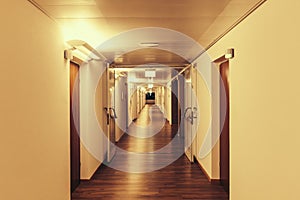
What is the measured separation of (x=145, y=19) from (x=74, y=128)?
2344 millimetres

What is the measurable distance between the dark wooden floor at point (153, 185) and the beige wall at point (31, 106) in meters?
1.34

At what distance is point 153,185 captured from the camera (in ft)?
16.0

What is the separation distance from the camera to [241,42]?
3.04m

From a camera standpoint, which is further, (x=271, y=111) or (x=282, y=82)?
(x=271, y=111)

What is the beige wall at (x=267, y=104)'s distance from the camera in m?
1.92

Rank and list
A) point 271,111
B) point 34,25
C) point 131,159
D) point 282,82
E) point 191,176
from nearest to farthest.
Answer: point 282,82, point 271,111, point 34,25, point 191,176, point 131,159

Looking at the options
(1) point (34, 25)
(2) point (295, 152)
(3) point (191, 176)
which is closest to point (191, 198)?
(3) point (191, 176)

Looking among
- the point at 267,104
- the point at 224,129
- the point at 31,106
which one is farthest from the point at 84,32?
the point at 224,129

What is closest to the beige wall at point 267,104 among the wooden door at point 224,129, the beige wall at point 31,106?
the wooden door at point 224,129

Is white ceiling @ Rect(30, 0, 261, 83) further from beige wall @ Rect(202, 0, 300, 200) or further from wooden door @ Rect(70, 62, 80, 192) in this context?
wooden door @ Rect(70, 62, 80, 192)

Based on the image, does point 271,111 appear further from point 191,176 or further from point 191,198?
point 191,176

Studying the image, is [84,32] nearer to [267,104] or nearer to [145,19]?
[145,19]

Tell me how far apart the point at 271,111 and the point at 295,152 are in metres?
0.44

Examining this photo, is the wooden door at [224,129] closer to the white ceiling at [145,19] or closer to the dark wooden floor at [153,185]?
the dark wooden floor at [153,185]
